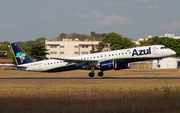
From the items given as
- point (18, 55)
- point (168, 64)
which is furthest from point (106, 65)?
point (168, 64)

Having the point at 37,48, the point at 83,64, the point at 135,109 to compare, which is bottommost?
the point at 135,109

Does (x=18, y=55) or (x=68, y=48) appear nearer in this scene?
(x=18, y=55)

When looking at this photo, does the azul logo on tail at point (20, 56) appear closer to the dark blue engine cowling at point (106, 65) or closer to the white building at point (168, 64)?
the dark blue engine cowling at point (106, 65)

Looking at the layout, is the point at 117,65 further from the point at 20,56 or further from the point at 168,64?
the point at 168,64

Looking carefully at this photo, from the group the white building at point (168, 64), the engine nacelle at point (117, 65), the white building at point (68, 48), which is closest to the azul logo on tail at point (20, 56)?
the engine nacelle at point (117, 65)

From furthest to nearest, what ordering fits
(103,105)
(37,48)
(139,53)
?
(37,48)
(139,53)
(103,105)

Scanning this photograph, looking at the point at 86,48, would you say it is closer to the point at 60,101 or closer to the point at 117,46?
the point at 117,46

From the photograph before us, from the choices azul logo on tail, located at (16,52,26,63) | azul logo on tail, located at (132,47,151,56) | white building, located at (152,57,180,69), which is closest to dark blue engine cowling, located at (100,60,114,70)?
azul logo on tail, located at (132,47,151,56)

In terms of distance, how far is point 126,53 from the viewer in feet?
134

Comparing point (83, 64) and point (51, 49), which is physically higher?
point (51, 49)

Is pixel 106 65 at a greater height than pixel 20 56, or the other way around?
pixel 20 56

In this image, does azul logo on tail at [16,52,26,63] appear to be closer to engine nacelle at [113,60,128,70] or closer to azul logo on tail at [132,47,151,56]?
engine nacelle at [113,60,128,70]

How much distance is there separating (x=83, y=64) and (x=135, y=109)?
27.7 metres

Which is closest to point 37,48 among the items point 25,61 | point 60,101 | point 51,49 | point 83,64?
point 51,49
